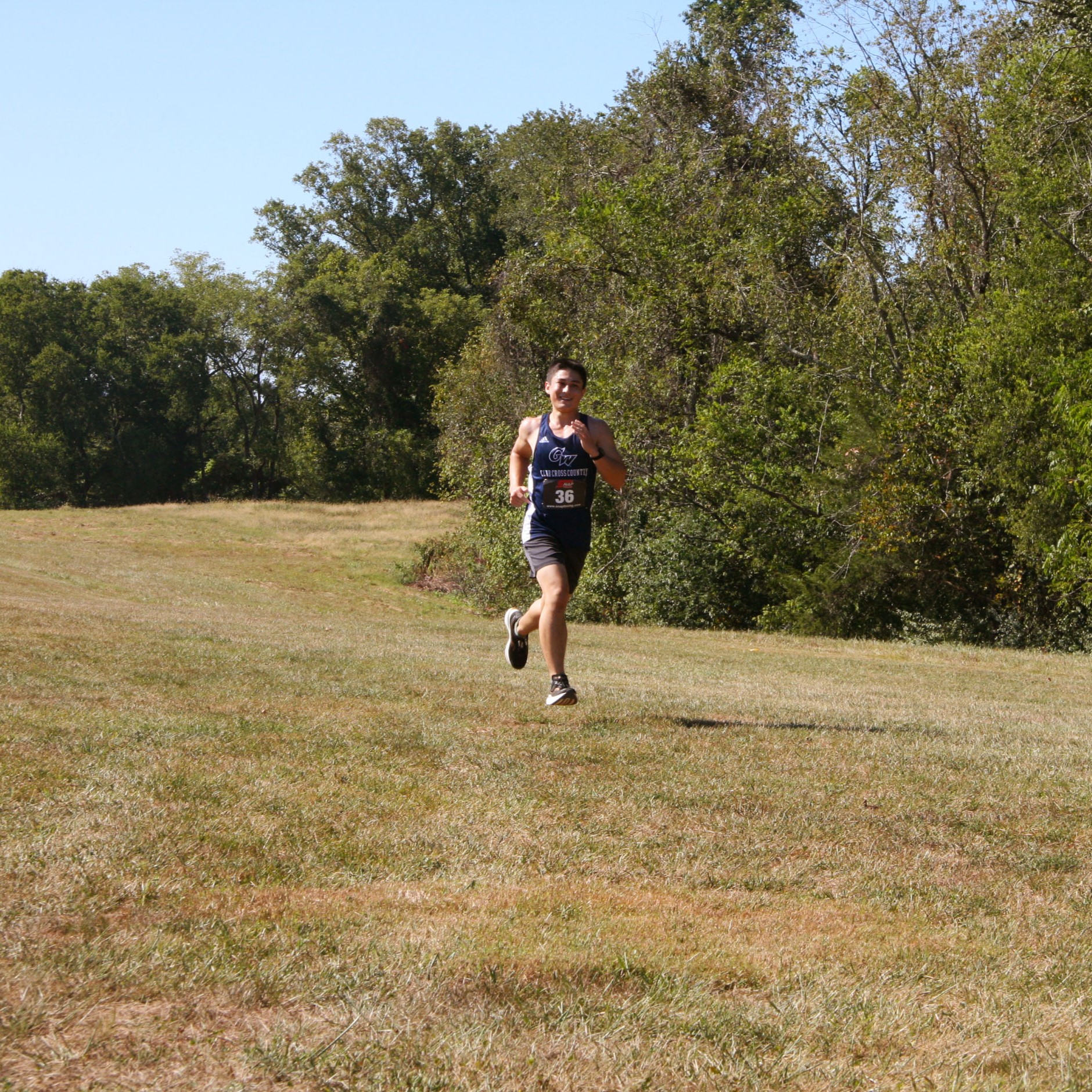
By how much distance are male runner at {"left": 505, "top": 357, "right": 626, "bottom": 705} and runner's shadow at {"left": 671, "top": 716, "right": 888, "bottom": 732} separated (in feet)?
2.73

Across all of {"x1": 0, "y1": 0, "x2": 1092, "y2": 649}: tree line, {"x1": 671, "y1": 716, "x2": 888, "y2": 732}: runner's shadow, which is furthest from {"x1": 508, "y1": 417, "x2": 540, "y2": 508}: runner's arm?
{"x1": 0, "y1": 0, "x2": 1092, "y2": 649}: tree line

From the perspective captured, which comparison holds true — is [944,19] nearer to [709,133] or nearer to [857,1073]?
[709,133]

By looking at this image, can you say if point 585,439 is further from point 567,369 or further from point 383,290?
point 383,290

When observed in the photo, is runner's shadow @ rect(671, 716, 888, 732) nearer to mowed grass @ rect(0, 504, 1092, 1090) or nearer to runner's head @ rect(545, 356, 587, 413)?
mowed grass @ rect(0, 504, 1092, 1090)

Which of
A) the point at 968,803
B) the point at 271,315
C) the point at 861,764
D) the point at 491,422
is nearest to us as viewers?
the point at 968,803

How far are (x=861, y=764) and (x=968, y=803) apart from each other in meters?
→ 0.95

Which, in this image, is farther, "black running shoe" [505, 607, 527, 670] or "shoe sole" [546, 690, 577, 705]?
"black running shoe" [505, 607, 527, 670]

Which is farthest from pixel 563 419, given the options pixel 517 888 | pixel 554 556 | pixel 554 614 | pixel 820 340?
pixel 820 340

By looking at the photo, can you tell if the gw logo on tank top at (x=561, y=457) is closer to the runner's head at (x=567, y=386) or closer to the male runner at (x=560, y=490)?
the male runner at (x=560, y=490)

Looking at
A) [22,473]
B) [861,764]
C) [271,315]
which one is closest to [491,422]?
[861,764]

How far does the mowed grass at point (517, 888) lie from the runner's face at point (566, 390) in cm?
204

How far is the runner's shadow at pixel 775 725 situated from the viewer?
8555 millimetres

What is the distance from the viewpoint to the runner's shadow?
8.55 m

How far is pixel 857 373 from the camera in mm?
25875
